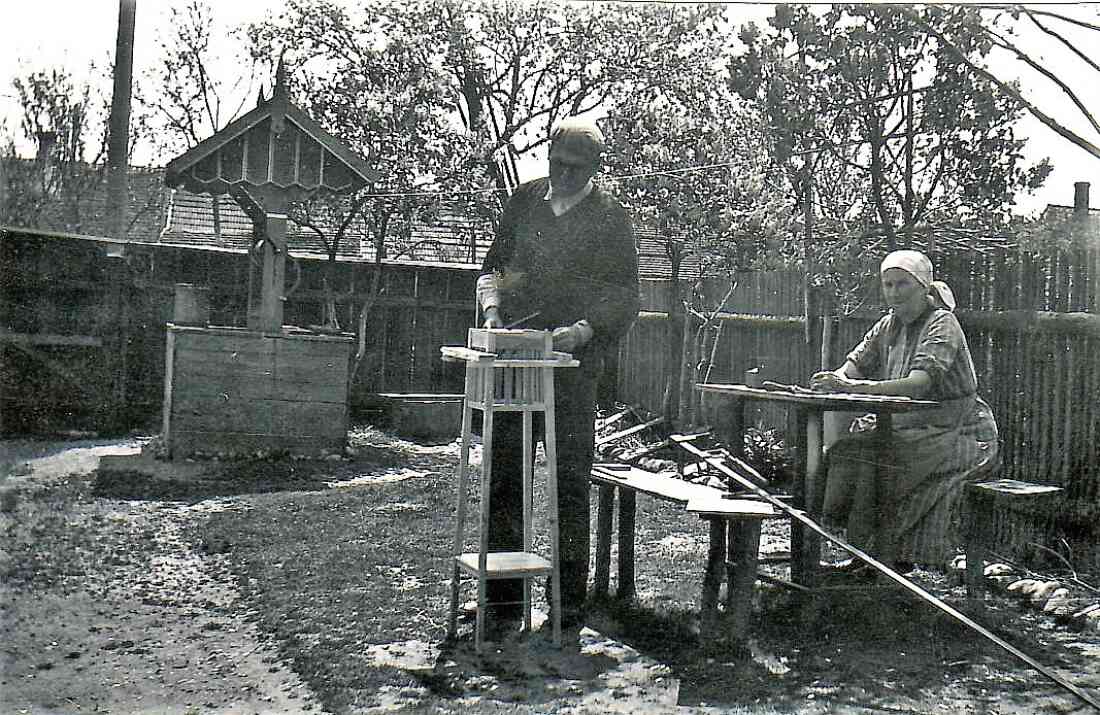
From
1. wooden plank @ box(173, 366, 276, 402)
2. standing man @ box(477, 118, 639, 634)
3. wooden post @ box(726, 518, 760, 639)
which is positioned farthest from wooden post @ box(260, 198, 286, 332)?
wooden post @ box(726, 518, 760, 639)

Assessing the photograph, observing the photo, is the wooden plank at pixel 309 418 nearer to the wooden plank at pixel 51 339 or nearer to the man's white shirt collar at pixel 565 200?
the wooden plank at pixel 51 339

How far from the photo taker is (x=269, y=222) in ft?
9.62

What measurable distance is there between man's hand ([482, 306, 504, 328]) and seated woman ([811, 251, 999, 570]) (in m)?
0.98

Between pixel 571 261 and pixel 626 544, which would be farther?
pixel 626 544

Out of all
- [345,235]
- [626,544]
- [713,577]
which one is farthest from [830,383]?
[345,235]

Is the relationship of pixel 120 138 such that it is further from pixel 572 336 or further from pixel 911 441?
pixel 911 441

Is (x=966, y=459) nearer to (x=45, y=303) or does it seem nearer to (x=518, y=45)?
(x=518, y=45)

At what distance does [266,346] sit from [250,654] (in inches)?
33.5

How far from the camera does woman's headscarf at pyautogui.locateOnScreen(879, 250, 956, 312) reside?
314cm

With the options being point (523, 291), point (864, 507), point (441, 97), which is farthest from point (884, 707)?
point (441, 97)

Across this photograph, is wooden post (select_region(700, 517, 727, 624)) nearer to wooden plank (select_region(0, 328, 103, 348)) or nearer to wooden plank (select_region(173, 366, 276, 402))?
wooden plank (select_region(173, 366, 276, 402))

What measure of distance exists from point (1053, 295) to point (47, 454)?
3.08 meters

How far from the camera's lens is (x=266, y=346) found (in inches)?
117

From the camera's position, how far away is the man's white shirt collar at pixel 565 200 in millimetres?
3076
